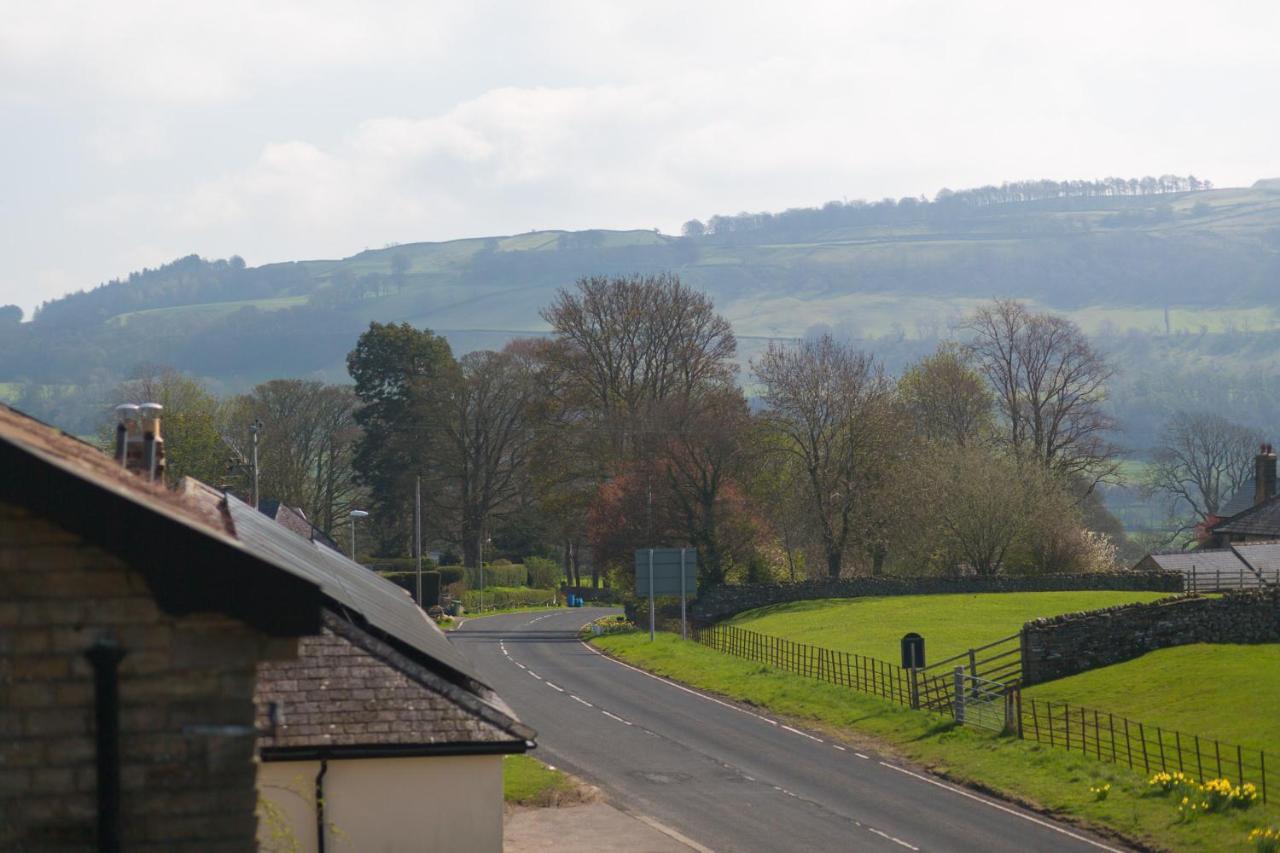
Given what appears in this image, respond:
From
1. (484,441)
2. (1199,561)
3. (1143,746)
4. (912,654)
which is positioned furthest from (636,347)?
(1143,746)

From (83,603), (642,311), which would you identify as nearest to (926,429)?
(642,311)

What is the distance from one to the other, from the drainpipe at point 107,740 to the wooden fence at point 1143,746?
2171cm

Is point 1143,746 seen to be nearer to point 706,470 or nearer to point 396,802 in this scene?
point 396,802

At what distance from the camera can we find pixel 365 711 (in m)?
15.6

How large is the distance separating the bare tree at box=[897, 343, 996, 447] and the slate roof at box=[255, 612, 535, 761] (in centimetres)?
6987

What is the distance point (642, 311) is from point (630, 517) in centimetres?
1511

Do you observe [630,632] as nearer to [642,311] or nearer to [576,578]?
[642,311]

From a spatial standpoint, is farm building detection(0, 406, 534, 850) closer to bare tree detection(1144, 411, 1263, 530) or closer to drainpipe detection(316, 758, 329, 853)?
drainpipe detection(316, 758, 329, 853)

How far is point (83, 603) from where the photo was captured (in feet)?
21.4

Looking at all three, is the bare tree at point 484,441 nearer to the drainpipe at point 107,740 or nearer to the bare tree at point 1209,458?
the bare tree at point 1209,458

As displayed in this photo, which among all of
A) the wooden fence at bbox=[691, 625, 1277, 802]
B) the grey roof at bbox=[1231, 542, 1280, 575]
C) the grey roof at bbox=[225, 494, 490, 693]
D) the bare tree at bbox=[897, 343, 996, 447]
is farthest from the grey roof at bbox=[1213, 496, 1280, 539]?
the grey roof at bbox=[225, 494, 490, 693]

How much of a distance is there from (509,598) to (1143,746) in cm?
5749

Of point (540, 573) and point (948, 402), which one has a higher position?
point (948, 402)

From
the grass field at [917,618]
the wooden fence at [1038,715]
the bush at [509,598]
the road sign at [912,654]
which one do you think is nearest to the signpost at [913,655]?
the road sign at [912,654]
